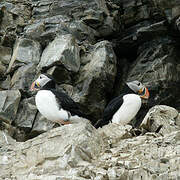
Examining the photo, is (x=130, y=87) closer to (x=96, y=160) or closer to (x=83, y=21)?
(x=96, y=160)

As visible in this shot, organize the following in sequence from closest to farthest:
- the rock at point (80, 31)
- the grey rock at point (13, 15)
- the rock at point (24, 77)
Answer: the rock at point (24, 77), the rock at point (80, 31), the grey rock at point (13, 15)

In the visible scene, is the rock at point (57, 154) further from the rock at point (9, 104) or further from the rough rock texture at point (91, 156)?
the rock at point (9, 104)

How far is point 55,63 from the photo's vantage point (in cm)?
1181

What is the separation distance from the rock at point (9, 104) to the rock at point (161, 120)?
427 cm

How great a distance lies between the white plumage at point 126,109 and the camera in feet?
30.0

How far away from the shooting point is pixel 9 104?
11.4 m

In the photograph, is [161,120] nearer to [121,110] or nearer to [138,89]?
[121,110]

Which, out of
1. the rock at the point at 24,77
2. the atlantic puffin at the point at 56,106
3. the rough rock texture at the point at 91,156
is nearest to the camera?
the rough rock texture at the point at 91,156

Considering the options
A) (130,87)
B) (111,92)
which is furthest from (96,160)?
(111,92)

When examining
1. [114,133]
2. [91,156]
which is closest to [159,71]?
[114,133]

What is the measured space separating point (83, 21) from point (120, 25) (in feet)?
4.36

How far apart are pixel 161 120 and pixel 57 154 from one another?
2.54 m

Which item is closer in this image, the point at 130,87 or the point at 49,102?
the point at 49,102

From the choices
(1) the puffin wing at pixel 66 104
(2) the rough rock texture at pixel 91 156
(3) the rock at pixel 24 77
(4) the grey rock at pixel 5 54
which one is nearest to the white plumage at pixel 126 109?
(1) the puffin wing at pixel 66 104
